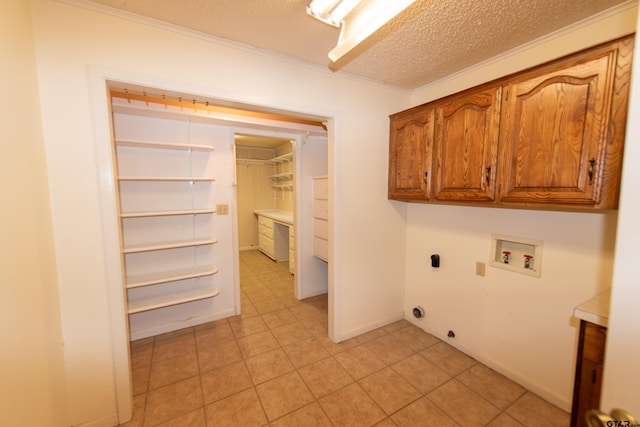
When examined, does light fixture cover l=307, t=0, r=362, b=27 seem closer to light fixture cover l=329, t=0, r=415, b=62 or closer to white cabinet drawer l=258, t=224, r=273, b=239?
light fixture cover l=329, t=0, r=415, b=62

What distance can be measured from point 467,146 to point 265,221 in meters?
4.21

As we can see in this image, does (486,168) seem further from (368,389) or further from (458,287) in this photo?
(368,389)

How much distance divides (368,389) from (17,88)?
2.59 meters

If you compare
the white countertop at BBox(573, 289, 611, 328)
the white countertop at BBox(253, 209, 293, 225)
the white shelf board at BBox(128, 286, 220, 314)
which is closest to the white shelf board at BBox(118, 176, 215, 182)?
the white shelf board at BBox(128, 286, 220, 314)

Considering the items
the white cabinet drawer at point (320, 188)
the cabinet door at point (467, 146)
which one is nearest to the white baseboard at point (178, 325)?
the white cabinet drawer at point (320, 188)

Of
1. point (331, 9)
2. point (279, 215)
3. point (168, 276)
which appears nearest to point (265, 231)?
point (279, 215)

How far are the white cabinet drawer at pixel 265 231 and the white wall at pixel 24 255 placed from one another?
3753mm

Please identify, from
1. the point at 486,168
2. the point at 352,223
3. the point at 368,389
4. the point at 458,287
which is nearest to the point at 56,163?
the point at 352,223

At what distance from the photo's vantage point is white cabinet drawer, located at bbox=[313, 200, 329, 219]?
318 cm

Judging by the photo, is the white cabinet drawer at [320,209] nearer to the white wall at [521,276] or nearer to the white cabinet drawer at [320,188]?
the white cabinet drawer at [320,188]

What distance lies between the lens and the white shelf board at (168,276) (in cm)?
225

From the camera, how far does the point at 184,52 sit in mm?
1599

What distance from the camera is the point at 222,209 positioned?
280 cm

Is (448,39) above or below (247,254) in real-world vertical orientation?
above
